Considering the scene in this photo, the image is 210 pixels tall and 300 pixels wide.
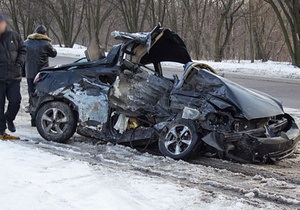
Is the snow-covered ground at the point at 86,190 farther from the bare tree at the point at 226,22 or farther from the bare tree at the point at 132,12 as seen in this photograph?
the bare tree at the point at 132,12

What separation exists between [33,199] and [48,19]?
4267 cm

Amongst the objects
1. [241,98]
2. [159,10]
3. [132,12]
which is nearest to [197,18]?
[159,10]

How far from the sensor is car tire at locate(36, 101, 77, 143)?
21.0 ft

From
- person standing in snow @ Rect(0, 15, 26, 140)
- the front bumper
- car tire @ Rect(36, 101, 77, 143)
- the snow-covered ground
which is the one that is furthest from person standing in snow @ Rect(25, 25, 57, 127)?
the front bumper

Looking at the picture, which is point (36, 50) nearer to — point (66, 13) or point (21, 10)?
point (66, 13)

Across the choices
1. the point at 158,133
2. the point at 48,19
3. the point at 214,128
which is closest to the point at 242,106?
the point at 214,128

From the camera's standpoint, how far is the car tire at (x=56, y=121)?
6.41 meters

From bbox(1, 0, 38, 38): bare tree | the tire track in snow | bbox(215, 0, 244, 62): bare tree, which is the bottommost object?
the tire track in snow

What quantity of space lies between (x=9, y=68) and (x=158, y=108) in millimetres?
2313

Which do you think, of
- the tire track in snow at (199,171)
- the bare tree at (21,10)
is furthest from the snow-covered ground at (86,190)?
the bare tree at (21,10)

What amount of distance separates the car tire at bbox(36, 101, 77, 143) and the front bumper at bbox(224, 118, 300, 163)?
7.91ft

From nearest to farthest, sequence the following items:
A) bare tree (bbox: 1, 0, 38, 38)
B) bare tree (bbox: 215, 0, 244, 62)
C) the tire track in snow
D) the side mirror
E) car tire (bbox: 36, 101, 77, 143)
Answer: the tire track in snow, the side mirror, car tire (bbox: 36, 101, 77, 143), bare tree (bbox: 215, 0, 244, 62), bare tree (bbox: 1, 0, 38, 38)

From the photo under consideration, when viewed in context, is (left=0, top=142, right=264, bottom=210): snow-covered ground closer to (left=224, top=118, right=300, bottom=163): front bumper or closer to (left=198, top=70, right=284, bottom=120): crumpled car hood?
Result: (left=224, top=118, right=300, bottom=163): front bumper

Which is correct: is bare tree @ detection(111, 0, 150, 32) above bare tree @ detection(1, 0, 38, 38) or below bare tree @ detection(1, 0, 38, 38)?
below
